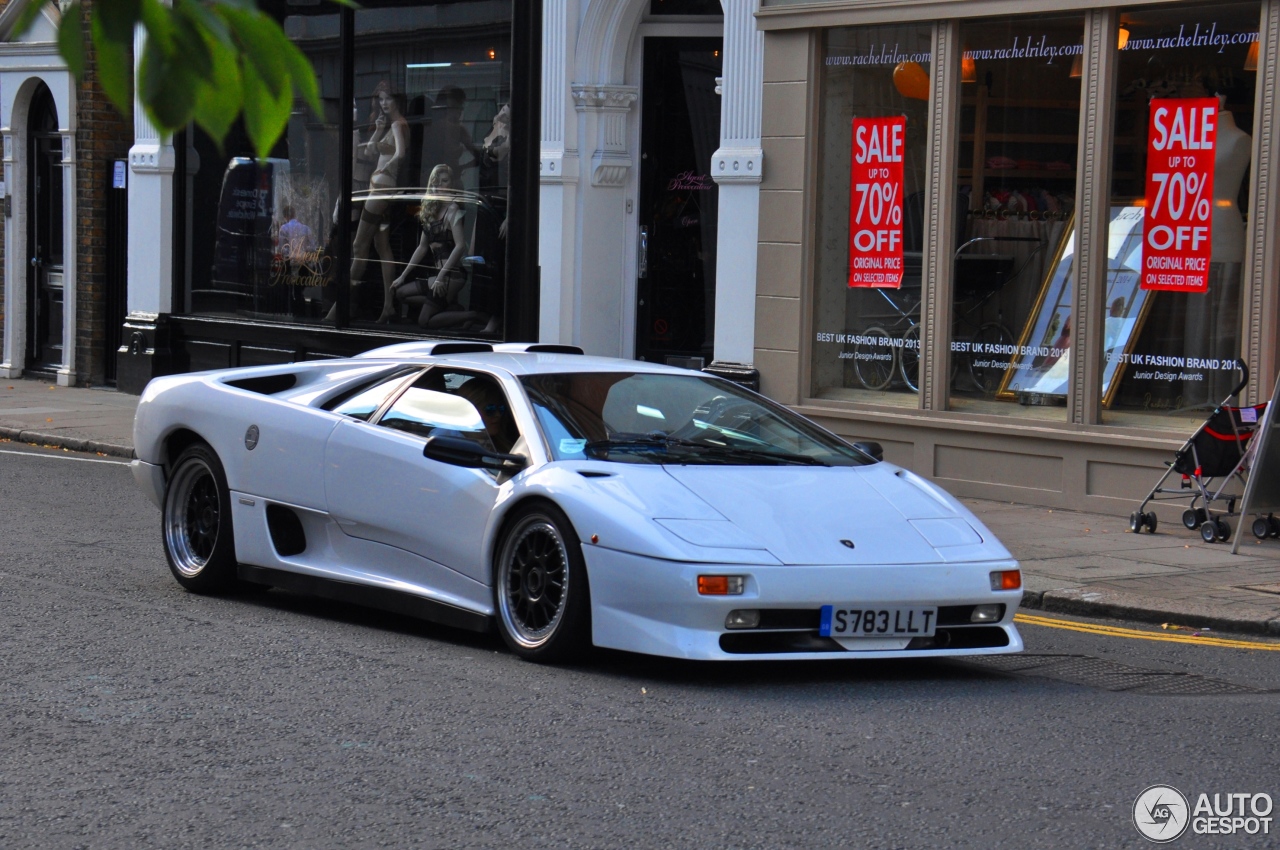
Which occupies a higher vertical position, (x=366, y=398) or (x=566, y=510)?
(x=366, y=398)

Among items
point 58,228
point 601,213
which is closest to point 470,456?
point 601,213

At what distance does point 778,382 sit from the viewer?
13.9m

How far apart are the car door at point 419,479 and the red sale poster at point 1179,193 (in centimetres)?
640

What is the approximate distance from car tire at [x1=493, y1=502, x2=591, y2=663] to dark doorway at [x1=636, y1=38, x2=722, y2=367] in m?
8.96

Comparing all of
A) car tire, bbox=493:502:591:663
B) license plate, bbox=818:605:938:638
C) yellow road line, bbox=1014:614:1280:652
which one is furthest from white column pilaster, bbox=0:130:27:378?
license plate, bbox=818:605:938:638

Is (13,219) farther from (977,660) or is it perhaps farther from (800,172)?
(977,660)

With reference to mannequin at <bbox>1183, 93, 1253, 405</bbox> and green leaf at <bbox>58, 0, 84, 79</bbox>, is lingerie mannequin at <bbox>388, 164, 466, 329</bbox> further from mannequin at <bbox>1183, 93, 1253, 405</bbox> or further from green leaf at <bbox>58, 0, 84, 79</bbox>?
green leaf at <bbox>58, 0, 84, 79</bbox>

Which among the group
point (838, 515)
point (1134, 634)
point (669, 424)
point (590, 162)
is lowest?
point (1134, 634)

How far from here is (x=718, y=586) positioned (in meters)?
5.95

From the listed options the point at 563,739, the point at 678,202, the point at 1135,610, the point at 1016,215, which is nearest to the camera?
the point at 563,739

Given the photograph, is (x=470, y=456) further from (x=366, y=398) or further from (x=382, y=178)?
(x=382, y=178)

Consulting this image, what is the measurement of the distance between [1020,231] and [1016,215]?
127 millimetres

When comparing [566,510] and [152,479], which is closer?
[566,510]

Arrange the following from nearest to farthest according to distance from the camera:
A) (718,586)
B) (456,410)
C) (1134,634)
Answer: (718,586) → (456,410) → (1134,634)
